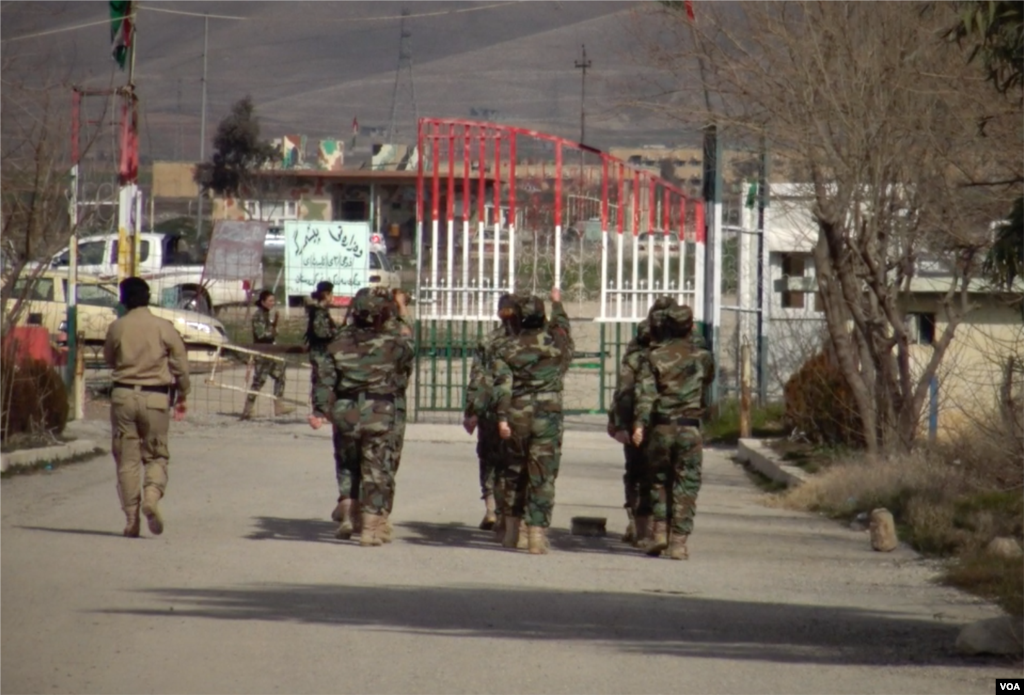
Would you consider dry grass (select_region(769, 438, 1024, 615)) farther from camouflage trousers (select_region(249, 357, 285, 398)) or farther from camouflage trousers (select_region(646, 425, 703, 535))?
camouflage trousers (select_region(249, 357, 285, 398))

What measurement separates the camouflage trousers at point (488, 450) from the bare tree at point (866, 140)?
4.37m

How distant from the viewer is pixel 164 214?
59406 millimetres

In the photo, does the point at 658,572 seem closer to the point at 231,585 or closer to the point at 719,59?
the point at 231,585

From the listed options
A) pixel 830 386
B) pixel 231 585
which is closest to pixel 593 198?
pixel 830 386

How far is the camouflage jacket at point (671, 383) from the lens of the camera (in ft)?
37.2

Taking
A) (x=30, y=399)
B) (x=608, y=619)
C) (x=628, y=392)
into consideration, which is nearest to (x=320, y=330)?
(x=628, y=392)

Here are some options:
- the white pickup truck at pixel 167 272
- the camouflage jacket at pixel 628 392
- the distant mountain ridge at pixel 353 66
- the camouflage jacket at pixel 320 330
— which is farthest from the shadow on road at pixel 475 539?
the distant mountain ridge at pixel 353 66

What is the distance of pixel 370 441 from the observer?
1135 centimetres

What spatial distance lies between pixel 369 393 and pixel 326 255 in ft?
36.0

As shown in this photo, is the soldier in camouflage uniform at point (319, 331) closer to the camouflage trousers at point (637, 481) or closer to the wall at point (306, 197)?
the camouflage trousers at point (637, 481)

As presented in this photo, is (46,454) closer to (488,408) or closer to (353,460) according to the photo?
(353,460)

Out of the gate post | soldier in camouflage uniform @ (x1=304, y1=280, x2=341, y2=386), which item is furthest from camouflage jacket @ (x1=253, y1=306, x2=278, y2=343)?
soldier in camouflage uniform @ (x1=304, y1=280, x2=341, y2=386)

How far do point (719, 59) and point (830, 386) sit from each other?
3942 millimetres

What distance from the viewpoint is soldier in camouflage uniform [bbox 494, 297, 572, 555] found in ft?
37.4
